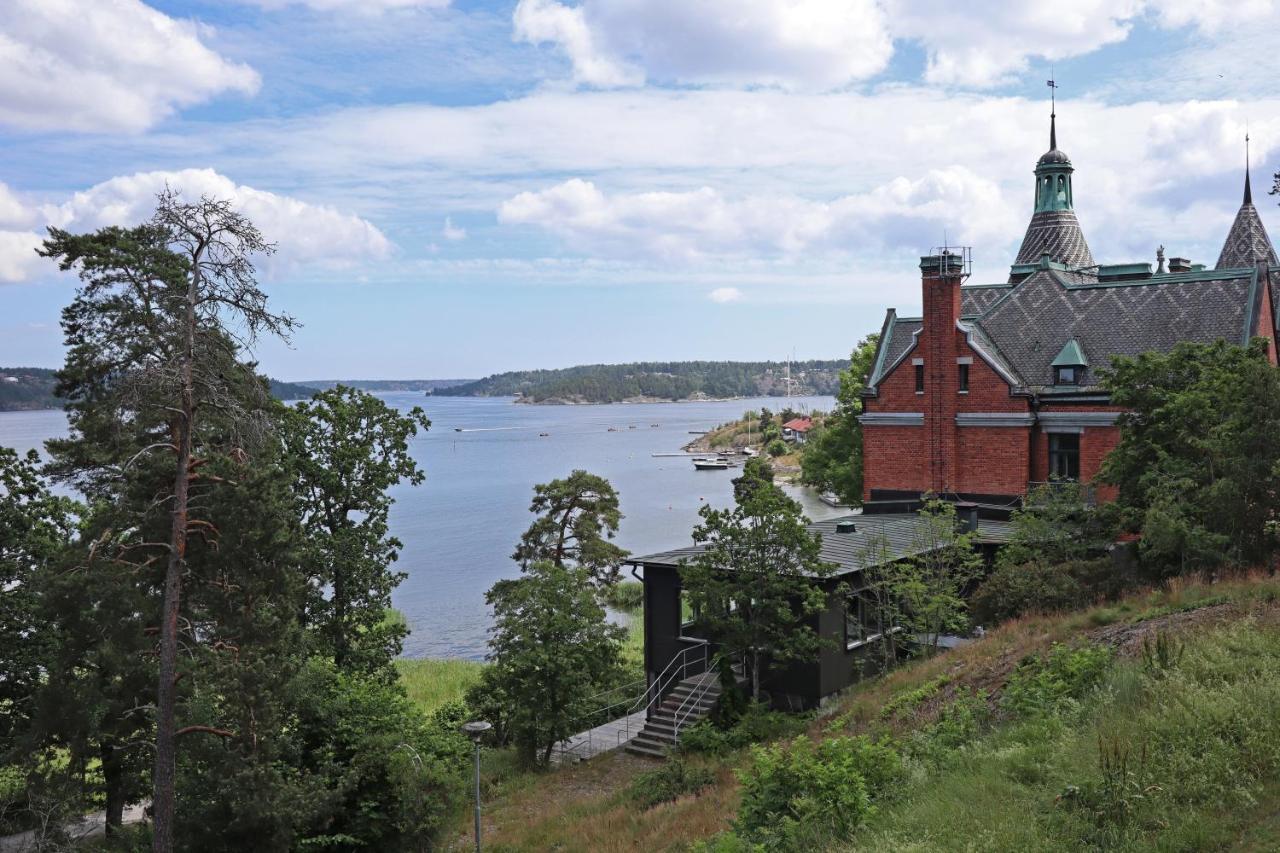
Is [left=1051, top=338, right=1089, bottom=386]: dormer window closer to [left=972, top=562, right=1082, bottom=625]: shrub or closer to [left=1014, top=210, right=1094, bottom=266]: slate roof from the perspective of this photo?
[left=972, top=562, right=1082, bottom=625]: shrub

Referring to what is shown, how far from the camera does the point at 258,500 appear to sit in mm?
16703

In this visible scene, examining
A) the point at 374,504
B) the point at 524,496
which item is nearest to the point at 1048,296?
the point at 374,504

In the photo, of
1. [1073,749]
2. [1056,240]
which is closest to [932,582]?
[1073,749]

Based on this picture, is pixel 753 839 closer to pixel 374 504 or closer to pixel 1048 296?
pixel 374 504

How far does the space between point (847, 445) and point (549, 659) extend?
86.4ft

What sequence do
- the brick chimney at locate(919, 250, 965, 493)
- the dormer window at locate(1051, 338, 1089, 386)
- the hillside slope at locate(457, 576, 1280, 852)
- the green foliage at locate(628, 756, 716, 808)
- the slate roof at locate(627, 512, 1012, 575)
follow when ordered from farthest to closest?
the brick chimney at locate(919, 250, 965, 493) → the dormer window at locate(1051, 338, 1089, 386) → the slate roof at locate(627, 512, 1012, 575) → the green foliage at locate(628, 756, 716, 808) → the hillside slope at locate(457, 576, 1280, 852)

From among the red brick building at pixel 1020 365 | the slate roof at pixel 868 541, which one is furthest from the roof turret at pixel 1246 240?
the slate roof at pixel 868 541

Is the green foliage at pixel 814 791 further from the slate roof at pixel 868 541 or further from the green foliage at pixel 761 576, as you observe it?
the slate roof at pixel 868 541

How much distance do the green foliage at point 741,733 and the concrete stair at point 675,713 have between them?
3.94 feet

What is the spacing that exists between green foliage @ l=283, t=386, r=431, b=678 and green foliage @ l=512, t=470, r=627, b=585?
1201cm

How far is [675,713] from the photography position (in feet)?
72.8

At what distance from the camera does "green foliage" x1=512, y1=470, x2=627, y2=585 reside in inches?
1437

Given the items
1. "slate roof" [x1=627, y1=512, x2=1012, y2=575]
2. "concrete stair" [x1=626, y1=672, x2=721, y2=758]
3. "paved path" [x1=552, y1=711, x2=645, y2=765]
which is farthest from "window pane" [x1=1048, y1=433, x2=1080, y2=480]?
"paved path" [x1=552, y1=711, x2=645, y2=765]

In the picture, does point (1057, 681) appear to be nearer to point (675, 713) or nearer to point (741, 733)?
point (741, 733)
